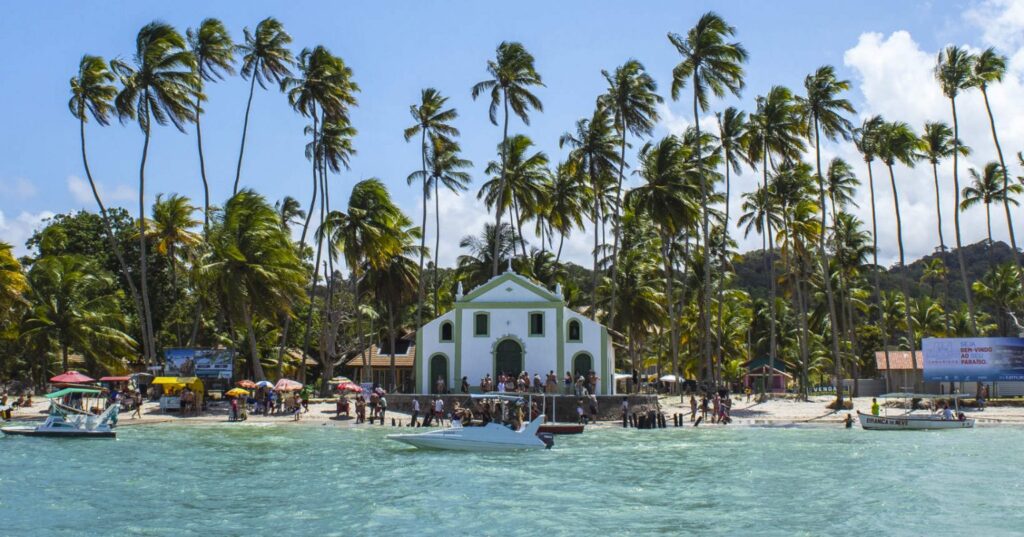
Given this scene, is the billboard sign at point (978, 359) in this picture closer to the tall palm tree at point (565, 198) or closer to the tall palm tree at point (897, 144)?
the tall palm tree at point (897, 144)

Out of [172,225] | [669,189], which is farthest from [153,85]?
[669,189]

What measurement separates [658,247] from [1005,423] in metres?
38.4

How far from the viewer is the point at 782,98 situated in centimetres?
5788

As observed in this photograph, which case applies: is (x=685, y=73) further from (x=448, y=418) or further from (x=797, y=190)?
(x=448, y=418)

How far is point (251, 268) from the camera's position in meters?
49.3

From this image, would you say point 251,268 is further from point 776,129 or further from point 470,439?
point 776,129

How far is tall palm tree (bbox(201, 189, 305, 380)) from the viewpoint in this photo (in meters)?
49.0

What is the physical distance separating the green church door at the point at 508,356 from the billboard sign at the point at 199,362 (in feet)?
46.7

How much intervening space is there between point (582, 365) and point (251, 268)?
18967mm

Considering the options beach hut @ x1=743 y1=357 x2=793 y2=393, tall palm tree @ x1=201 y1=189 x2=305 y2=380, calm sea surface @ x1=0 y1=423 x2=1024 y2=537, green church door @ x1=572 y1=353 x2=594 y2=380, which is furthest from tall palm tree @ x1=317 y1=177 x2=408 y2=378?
beach hut @ x1=743 y1=357 x2=793 y2=393

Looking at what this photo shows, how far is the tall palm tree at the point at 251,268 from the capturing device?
49031 mm

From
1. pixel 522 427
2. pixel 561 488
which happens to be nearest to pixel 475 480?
pixel 561 488

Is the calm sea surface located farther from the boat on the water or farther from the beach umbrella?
the beach umbrella

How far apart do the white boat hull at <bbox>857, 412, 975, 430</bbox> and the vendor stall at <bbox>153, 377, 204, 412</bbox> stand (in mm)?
32972
